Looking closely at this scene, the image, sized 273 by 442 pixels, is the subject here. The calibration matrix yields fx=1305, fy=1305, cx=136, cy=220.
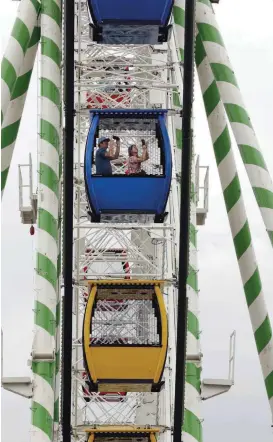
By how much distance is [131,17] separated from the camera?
1797cm

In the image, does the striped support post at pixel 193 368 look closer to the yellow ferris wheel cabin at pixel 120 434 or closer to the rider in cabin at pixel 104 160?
the yellow ferris wheel cabin at pixel 120 434

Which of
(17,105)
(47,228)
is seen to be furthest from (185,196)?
(17,105)

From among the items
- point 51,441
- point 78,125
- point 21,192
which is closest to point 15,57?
point 78,125

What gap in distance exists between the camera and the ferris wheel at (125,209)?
1591 cm

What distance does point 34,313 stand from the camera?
60.4 feet

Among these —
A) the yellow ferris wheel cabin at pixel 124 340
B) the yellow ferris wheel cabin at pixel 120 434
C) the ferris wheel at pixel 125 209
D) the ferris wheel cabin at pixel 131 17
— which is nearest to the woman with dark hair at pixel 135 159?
the ferris wheel at pixel 125 209

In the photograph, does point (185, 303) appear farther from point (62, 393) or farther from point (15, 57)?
point (15, 57)

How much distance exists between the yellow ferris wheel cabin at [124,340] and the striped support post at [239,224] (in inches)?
124

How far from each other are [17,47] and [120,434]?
5979 millimetres

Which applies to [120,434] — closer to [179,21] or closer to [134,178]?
[134,178]

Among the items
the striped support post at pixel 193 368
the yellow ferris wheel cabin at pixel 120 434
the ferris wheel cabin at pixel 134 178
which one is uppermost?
the ferris wheel cabin at pixel 134 178

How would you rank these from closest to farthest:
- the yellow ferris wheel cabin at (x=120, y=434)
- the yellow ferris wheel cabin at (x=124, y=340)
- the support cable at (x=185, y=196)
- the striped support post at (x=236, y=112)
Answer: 1. the support cable at (x=185, y=196)
2. the yellow ferris wheel cabin at (x=124, y=340)
3. the yellow ferris wheel cabin at (x=120, y=434)
4. the striped support post at (x=236, y=112)

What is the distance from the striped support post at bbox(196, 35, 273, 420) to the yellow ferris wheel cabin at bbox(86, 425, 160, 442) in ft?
8.21

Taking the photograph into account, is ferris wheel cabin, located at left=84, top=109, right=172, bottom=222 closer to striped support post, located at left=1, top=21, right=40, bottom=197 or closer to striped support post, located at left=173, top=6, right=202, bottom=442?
striped support post, located at left=173, top=6, right=202, bottom=442
